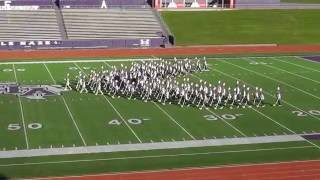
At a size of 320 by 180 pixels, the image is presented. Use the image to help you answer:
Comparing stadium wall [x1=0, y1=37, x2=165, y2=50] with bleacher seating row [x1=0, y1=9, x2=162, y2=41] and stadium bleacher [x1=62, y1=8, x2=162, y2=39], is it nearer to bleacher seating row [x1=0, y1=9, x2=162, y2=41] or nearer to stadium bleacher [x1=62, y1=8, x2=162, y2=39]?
bleacher seating row [x1=0, y1=9, x2=162, y2=41]

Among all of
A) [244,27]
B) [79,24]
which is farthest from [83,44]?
[244,27]

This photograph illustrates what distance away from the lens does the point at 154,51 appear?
36.8 metres

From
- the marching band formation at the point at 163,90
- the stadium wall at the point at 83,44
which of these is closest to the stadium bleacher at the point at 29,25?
the stadium wall at the point at 83,44

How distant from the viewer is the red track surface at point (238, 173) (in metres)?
13.4

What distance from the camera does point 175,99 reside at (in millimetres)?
21281

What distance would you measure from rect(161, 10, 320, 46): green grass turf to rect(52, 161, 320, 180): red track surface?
1045 inches

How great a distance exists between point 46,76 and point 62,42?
11.7 m

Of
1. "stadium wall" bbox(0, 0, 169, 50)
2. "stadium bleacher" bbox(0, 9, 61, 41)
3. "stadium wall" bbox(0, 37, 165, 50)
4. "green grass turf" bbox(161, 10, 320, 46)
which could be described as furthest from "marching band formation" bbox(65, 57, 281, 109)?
"green grass turf" bbox(161, 10, 320, 46)

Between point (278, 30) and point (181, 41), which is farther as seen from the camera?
point (278, 30)

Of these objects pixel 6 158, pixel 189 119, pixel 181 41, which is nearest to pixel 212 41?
pixel 181 41

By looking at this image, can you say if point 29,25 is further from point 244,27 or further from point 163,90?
point 163,90

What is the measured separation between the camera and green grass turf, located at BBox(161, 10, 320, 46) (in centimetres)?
4194

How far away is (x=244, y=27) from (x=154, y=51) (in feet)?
34.8

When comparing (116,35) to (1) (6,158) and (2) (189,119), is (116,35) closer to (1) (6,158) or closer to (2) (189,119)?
(2) (189,119)
